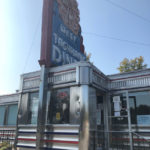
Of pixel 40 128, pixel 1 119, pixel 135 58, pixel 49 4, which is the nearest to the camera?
pixel 40 128

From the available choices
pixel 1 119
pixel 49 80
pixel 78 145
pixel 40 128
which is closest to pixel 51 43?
pixel 49 80

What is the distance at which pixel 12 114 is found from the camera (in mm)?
10250

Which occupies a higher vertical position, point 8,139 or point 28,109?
point 28,109

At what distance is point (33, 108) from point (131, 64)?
1648cm

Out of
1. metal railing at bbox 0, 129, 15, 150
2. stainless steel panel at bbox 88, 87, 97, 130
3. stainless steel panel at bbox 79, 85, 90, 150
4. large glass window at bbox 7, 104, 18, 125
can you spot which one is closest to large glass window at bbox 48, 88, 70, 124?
stainless steel panel at bbox 79, 85, 90, 150

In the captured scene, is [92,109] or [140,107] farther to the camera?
[140,107]

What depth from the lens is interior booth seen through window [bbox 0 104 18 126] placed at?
10.1 metres

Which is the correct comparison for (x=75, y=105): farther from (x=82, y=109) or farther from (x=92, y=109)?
(x=92, y=109)

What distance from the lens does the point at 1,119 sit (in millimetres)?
10602

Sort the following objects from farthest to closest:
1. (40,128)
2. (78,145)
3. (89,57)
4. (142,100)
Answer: (89,57), (142,100), (40,128), (78,145)

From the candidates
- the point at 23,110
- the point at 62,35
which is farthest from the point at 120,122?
the point at 62,35

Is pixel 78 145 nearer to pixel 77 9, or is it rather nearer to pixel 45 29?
pixel 45 29

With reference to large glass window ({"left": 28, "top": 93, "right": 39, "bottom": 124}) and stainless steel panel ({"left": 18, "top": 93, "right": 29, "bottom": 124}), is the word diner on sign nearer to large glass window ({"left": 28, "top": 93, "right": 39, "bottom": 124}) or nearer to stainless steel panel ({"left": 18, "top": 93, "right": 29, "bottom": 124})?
large glass window ({"left": 28, "top": 93, "right": 39, "bottom": 124})

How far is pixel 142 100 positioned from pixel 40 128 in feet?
13.5
